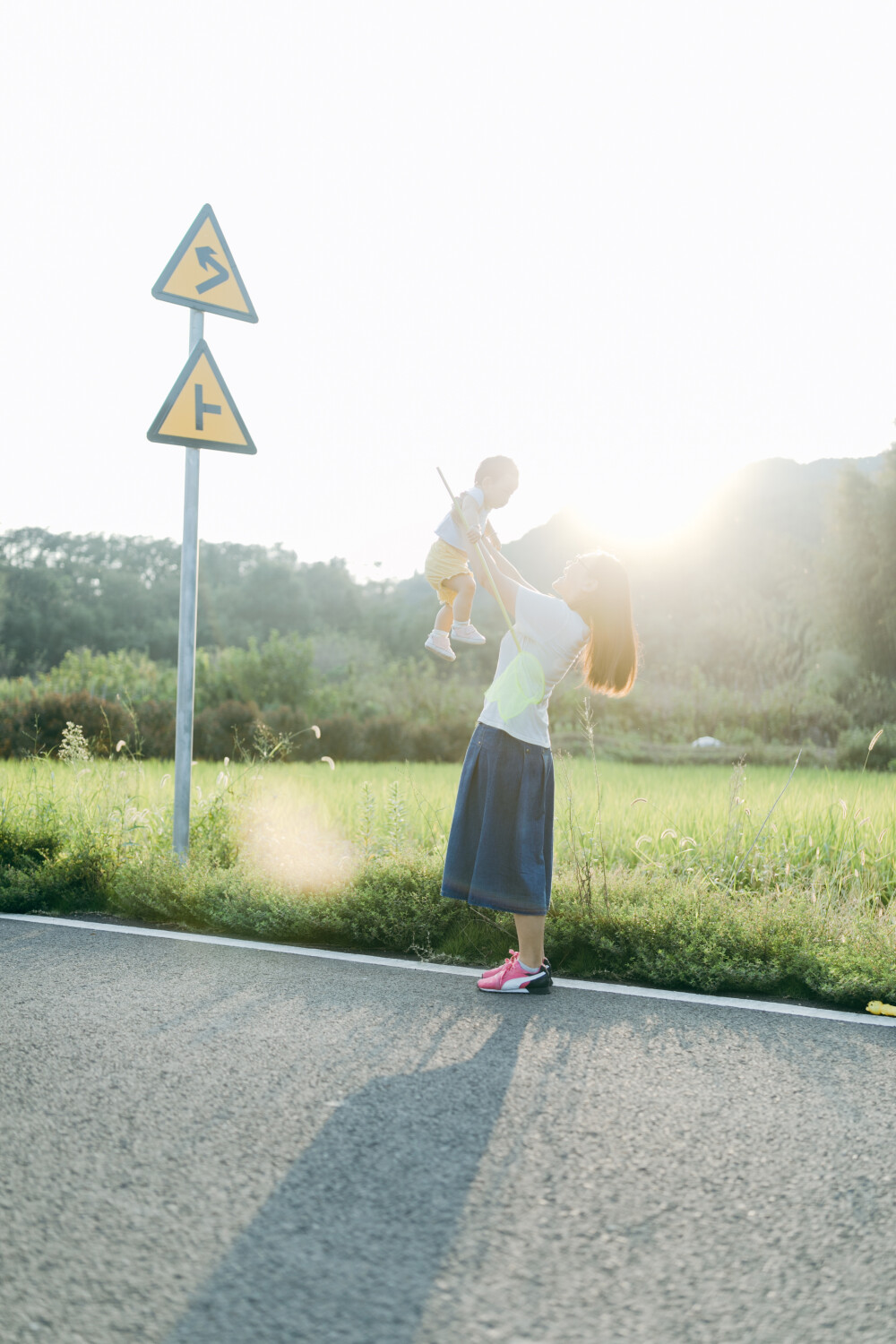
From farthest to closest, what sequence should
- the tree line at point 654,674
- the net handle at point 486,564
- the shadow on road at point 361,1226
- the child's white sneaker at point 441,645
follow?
1. the tree line at point 654,674
2. the child's white sneaker at point 441,645
3. the net handle at point 486,564
4. the shadow on road at point 361,1226

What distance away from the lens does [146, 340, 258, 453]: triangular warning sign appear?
18.5 feet

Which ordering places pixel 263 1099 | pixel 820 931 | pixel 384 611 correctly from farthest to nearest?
1. pixel 384 611
2. pixel 820 931
3. pixel 263 1099

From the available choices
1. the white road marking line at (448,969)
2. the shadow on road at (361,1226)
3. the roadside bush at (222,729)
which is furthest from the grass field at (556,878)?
the roadside bush at (222,729)

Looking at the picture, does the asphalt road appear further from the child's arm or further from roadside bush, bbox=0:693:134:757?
roadside bush, bbox=0:693:134:757

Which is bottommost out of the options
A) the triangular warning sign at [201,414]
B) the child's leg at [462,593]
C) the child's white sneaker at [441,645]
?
the child's white sneaker at [441,645]

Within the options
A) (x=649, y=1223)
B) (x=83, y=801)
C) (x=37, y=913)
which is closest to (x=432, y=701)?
(x=83, y=801)

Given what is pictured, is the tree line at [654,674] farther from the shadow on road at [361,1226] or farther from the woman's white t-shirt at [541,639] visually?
the shadow on road at [361,1226]

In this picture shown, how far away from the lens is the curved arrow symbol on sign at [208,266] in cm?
584

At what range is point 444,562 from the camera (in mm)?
4004

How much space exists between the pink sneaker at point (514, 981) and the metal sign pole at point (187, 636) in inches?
96.8

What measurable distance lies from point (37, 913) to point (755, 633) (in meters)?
20.6

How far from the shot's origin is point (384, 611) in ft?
154

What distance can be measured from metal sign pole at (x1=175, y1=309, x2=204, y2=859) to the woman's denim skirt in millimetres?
2218

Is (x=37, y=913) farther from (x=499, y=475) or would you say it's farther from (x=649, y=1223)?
(x=649, y=1223)
